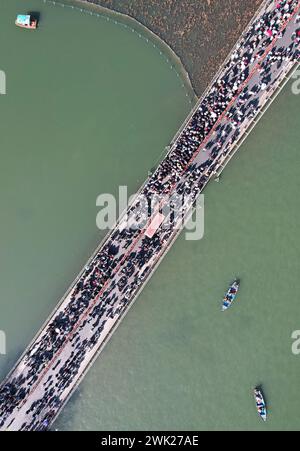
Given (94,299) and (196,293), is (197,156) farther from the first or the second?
(94,299)

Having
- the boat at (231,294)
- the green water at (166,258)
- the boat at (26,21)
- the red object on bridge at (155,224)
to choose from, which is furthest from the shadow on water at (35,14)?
the boat at (231,294)

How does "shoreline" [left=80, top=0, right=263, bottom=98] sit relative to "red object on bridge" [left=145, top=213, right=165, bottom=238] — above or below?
above

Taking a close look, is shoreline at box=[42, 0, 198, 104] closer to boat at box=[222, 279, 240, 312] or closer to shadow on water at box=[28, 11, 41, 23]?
shadow on water at box=[28, 11, 41, 23]

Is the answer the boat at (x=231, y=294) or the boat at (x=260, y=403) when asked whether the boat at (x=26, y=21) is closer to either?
the boat at (x=231, y=294)

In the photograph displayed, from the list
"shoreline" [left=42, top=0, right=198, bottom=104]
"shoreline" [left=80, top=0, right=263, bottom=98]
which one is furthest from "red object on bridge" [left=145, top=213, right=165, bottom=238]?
"shoreline" [left=80, top=0, right=263, bottom=98]

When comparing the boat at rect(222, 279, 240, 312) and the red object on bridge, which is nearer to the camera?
the red object on bridge
